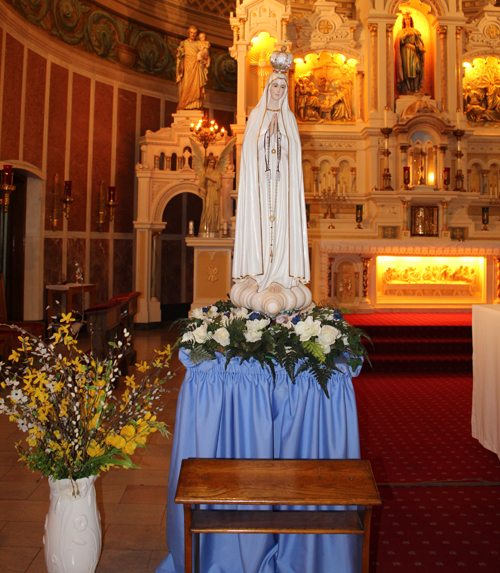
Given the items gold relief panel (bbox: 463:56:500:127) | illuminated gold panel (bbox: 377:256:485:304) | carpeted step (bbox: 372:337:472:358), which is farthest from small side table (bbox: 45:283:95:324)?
gold relief panel (bbox: 463:56:500:127)

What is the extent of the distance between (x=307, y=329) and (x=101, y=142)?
32.6 feet

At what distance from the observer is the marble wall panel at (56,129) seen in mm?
10023

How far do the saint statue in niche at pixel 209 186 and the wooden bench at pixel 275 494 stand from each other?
890 centimetres

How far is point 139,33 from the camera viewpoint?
12.1 metres

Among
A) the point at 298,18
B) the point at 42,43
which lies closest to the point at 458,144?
the point at 298,18

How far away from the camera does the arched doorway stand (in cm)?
1280

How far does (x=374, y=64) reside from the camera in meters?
10.6

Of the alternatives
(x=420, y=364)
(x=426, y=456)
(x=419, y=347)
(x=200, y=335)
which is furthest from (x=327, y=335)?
(x=419, y=347)

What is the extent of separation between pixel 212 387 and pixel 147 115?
1096cm

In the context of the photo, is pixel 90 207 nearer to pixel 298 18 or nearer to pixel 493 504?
pixel 298 18

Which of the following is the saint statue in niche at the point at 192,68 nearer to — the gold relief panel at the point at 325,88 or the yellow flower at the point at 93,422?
the gold relief panel at the point at 325,88

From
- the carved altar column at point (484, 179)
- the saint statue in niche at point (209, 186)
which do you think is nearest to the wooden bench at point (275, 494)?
the saint statue in niche at point (209, 186)

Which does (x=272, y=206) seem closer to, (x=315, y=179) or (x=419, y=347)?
(x=419, y=347)

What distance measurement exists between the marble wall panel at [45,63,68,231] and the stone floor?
6.40 m
